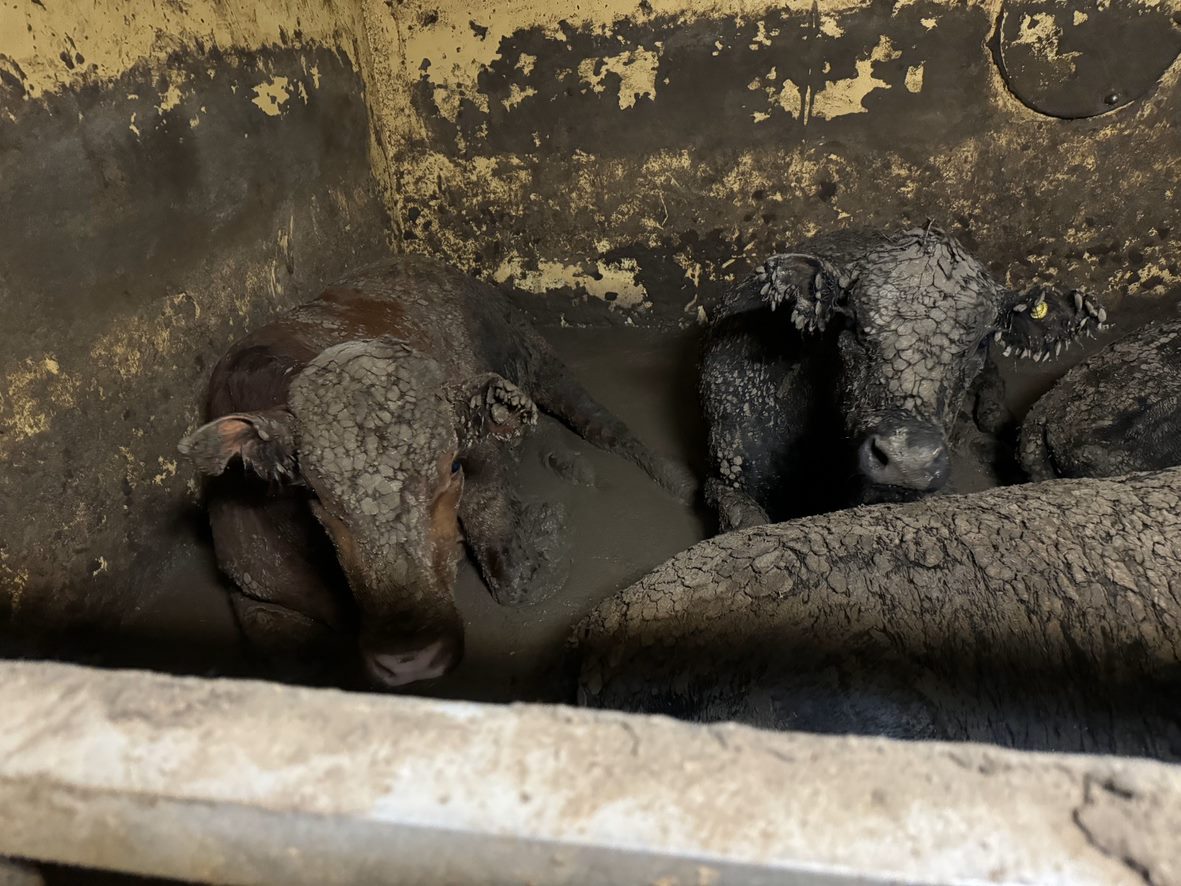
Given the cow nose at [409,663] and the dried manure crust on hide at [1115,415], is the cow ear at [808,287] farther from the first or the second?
the cow nose at [409,663]

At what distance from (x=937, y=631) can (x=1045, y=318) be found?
67.9 inches

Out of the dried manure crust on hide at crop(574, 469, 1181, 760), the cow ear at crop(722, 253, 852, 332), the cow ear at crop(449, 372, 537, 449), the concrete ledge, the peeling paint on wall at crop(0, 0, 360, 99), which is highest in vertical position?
the peeling paint on wall at crop(0, 0, 360, 99)

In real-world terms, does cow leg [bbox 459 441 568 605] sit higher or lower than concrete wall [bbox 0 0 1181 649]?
lower

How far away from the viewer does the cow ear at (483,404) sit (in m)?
2.82

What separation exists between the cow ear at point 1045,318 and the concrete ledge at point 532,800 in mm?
2465

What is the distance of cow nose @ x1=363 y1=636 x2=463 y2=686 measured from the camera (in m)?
2.40

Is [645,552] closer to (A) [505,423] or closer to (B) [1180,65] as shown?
(A) [505,423]

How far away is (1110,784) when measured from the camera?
30.6 inches

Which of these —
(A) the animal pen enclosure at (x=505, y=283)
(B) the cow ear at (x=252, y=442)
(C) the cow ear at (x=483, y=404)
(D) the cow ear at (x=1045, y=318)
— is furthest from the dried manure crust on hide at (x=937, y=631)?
(B) the cow ear at (x=252, y=442)

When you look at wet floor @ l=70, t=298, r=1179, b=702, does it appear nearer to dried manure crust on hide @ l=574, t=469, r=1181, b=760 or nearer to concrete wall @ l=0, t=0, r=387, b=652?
concrete wall @ l=0, t=0, r=387, b=652

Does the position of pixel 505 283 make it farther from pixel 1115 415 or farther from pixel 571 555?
pixel 1115 415

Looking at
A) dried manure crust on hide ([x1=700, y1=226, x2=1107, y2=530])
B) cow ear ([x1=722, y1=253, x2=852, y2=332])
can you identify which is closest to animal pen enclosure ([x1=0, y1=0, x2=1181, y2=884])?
dried manure crust on hide ([x1=700, y1=226, x2=1107, y2=530])

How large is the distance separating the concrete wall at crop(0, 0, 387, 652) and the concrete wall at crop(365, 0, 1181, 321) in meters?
1.08

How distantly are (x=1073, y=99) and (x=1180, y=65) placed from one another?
56 centimetres
